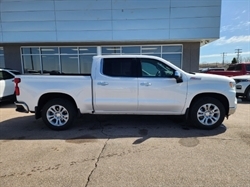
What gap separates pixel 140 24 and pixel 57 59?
6671 mm

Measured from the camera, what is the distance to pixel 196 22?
11.5 meters

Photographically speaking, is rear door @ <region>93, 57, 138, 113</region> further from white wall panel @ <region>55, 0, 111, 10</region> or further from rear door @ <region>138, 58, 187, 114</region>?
white wall panel @ <region>55, 0, 111, 10</region>

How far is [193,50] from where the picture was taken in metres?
12.9

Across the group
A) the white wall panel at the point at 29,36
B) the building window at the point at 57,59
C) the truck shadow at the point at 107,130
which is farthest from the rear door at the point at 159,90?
the building window at the point at 57,59

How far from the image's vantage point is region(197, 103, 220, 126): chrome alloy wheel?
190 inches

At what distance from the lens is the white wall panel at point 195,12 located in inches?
445

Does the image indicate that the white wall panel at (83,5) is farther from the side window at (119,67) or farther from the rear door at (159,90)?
the rear door at (159,90)

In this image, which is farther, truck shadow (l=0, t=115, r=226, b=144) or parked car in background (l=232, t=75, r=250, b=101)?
parked car in background (l=232, t=75, r=250, b=101)

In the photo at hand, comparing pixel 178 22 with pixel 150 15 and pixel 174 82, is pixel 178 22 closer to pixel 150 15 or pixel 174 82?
pixel 150 15

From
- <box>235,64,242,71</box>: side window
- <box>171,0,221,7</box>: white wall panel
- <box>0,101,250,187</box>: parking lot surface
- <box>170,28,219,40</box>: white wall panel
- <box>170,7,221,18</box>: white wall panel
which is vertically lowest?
<box>0,101,250,187</box>: parking lot surface

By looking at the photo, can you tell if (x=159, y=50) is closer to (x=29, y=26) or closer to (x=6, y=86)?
(x=29, y=26)

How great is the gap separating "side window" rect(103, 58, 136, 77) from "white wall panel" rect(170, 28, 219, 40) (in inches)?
311

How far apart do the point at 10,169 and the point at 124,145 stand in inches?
81.9

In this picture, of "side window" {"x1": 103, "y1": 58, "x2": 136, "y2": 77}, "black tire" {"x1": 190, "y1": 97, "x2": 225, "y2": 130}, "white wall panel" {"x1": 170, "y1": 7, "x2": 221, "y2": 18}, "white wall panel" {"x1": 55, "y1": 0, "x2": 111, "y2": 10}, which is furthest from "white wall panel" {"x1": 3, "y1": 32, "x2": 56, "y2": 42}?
"black tire" {"x1": 190, "y1": 97, "x2": 225, "y2": 130}
